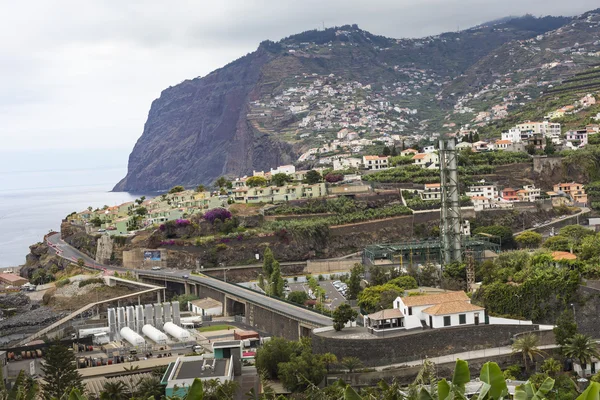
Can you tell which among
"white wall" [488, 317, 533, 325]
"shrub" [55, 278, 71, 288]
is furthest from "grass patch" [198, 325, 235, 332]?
"shrub" [55, 278, 71, 288]

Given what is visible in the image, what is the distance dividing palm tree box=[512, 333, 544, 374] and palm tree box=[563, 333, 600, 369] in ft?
3.68

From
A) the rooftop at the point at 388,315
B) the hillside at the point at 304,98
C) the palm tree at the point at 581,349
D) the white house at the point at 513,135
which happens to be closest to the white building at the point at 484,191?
the white house at the point at 513,135

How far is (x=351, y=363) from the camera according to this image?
26.5 meters

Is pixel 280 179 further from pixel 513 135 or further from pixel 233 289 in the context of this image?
pixel 233 289

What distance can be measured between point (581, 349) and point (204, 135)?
151m

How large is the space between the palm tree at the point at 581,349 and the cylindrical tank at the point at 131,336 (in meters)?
17.5

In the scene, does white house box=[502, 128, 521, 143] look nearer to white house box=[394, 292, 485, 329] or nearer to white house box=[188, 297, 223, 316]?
white house box=[188, 297, 223, 316]

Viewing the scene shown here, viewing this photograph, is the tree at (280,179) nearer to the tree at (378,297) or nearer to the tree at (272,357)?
the tree at (378,297)

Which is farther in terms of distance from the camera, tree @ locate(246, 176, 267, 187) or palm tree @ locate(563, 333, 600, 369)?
tree @ locate(246, 176, 267, 187)

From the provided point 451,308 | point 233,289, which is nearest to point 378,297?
point 451,308

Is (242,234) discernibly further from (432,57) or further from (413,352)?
(432,57)

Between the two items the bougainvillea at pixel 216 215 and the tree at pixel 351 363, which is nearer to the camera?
the tree at pixel 351 363

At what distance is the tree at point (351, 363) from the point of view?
86.8 ft

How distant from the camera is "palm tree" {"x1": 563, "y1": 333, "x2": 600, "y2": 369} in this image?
83.5 ft
